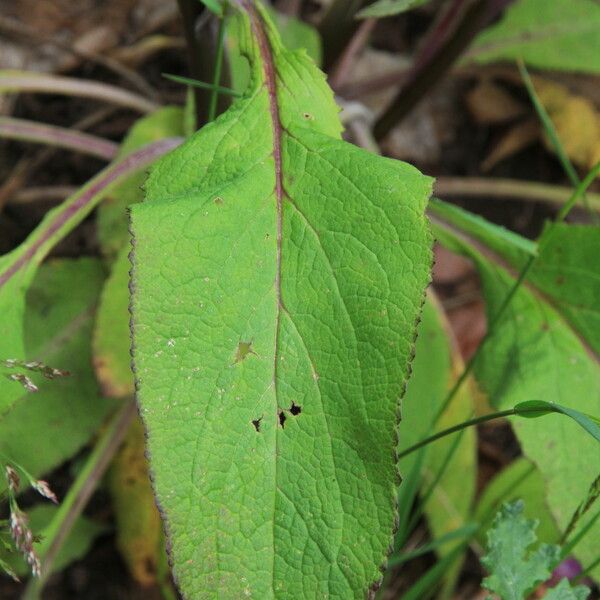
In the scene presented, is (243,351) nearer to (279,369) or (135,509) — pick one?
(279,369)

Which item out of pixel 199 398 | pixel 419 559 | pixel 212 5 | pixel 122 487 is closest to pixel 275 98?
pixel 212 5

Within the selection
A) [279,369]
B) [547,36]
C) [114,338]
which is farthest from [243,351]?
[547,36]

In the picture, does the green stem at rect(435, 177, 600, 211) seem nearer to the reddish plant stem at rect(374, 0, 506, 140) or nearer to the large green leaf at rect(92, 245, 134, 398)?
the reddish plant stem at rect(374, 0, 506, 140)

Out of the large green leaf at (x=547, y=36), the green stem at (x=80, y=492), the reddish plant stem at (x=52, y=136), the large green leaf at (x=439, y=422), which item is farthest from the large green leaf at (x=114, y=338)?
the large green leaf at (x=547, y=36)

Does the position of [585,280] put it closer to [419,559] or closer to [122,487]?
[419,559]

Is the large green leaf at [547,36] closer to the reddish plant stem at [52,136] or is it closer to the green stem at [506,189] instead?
the green stem at [506,189]

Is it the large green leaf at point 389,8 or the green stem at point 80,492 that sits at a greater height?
the large green leaf at point 389,8
